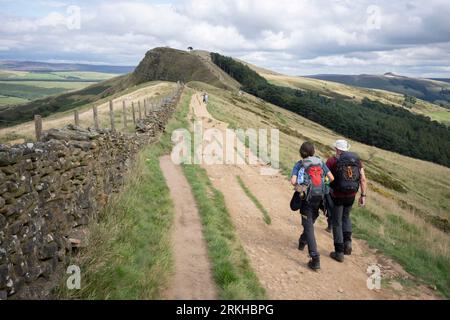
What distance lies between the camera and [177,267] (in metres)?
7.86

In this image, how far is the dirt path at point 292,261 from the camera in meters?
7.82

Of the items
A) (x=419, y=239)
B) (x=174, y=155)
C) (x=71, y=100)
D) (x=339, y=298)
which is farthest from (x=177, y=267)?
(x=71, y=100)

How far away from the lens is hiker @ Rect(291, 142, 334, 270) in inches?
328

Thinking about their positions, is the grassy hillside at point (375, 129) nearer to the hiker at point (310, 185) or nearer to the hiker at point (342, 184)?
the hiker at point (342, 184)

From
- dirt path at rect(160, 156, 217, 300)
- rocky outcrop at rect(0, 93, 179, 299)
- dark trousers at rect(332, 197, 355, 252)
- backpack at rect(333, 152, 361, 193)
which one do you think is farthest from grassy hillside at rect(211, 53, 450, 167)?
rocky outcrop at rect(0, 93, 179, 299)

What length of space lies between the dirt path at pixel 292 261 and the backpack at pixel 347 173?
1.79 meters

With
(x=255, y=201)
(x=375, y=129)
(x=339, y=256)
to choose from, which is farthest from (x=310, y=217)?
(x=375, y=129)

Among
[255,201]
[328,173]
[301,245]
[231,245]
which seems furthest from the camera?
[255,201]

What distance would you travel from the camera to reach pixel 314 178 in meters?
8.31

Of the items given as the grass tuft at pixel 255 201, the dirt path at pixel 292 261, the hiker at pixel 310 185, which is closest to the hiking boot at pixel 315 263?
the hiker at pixel 310 185

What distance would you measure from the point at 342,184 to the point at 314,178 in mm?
964

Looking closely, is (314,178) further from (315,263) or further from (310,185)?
(315,263)

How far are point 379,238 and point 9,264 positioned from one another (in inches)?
387
